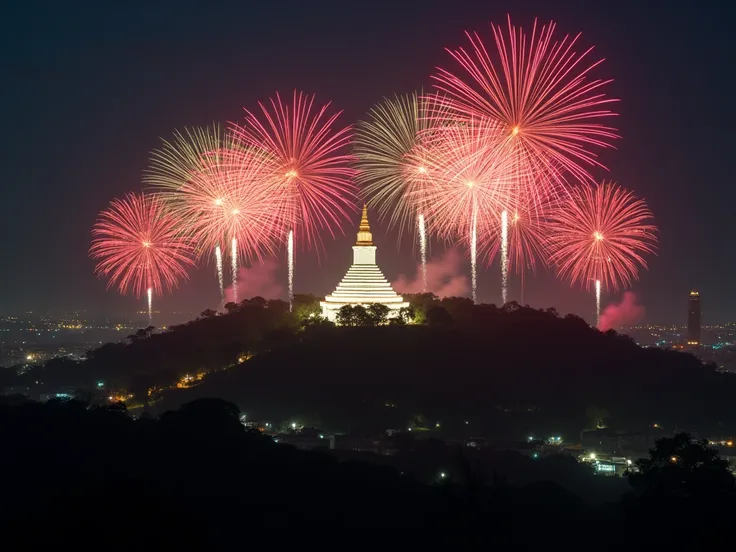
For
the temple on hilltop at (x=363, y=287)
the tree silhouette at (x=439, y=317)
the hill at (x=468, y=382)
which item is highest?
the temple on hilltop at (x=363, y=287)

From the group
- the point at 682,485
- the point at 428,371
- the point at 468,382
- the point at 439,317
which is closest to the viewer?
the point at 682,485

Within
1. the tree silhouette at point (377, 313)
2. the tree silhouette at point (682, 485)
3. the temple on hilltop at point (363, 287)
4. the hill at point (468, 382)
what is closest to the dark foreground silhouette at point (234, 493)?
the tree silhouette at point (682, 485)

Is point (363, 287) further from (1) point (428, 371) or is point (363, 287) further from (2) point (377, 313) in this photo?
(1) point (428, 371)

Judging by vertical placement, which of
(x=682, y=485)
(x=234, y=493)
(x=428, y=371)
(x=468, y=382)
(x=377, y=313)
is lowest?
(x=682, y=485)

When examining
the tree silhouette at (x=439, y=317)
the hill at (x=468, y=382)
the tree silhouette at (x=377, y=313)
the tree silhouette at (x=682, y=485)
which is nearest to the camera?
the tree silhouette at (x=682, y=485)

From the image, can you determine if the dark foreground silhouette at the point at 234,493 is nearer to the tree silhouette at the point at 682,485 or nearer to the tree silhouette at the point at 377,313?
the tree silhouette at the point at 682,485

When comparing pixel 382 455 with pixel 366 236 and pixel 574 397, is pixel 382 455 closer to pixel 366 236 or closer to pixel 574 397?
pixel 574 397

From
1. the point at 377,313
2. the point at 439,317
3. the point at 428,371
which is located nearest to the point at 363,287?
the point at 377,313
